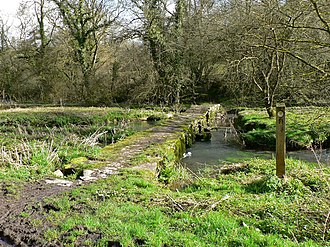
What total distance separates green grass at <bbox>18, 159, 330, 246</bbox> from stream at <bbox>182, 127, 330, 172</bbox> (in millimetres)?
2682

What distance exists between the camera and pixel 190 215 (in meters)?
4.01

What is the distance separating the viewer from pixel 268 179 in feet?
18.6

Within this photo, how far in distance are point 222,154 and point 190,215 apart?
6003 millimetres

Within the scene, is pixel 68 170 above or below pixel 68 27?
below

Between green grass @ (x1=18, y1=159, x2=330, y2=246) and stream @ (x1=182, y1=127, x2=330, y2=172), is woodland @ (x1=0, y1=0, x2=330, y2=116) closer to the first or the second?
stream @ (x1=182, y1=127, x2=330, y2=172)

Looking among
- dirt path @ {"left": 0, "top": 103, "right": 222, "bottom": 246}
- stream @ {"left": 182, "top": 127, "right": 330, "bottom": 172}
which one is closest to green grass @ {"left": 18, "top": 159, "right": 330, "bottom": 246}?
dirt path @ {"left": 0, "top": 103, "right": 222, "bottom": 246}

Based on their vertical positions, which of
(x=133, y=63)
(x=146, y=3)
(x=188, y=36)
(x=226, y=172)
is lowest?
(x=226, y=172)

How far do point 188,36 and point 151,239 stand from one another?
2180cm

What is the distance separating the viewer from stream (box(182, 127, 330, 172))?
8.64 meters

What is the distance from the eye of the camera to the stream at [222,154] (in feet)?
28.3

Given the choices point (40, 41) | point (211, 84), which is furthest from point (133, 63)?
point (40, 41)

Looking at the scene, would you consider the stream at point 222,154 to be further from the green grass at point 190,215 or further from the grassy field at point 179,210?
the green grass at point 190,215

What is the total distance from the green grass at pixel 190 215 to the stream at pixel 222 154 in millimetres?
2682

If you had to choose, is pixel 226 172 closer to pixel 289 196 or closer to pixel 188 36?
pixel 289 196
